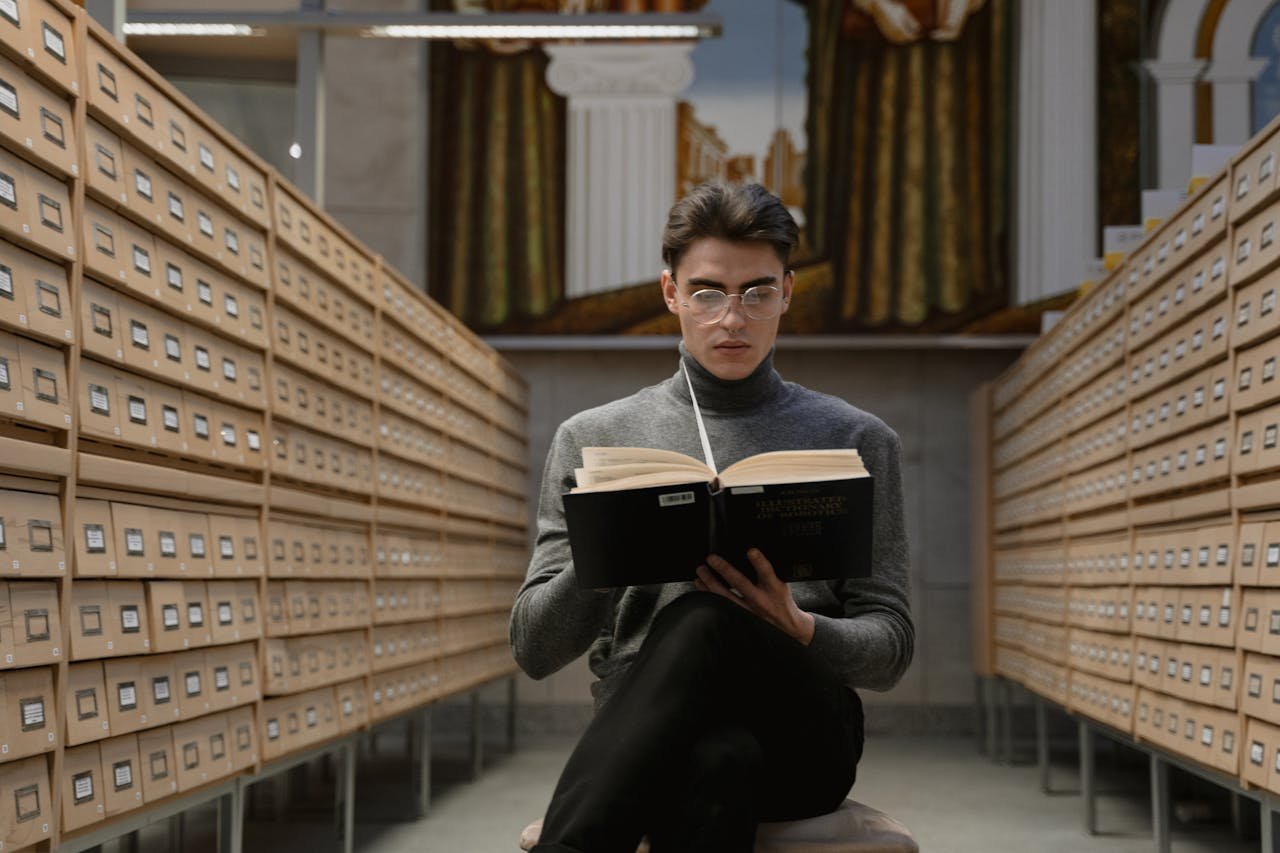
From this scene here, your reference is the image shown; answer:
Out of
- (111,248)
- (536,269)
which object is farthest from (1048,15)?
(111,248)

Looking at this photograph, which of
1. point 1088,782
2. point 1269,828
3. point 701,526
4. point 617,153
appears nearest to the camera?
point 701,526

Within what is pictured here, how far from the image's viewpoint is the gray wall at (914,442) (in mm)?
9570

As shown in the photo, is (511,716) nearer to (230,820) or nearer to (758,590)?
(230,820)

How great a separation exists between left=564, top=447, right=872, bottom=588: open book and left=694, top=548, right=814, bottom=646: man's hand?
2cm

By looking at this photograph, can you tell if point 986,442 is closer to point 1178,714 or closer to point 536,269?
point 536,269

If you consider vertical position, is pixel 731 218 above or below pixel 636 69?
below

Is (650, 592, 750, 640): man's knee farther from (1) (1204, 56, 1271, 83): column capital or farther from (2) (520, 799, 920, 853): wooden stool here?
(1) (1204, 56, 1271, 83): column capital

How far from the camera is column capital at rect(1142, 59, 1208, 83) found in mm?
9250

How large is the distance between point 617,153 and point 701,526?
8059 millimetres

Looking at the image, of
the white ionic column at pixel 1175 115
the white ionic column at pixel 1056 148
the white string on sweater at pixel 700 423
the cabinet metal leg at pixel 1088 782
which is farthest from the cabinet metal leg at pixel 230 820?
the white ionic column at pixel 1175 115

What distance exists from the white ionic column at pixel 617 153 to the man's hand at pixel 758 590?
307 inches

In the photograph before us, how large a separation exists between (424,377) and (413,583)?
0.92 m

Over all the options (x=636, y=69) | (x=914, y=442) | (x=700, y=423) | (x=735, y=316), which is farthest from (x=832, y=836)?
(x=636, y=69)

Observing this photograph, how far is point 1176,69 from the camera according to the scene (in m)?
9.29
